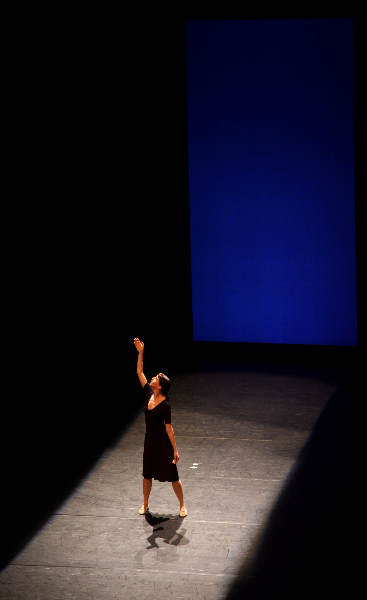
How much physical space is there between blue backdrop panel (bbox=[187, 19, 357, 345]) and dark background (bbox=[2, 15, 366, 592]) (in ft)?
1.56

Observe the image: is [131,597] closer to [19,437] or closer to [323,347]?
[19,437]

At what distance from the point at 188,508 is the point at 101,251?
14.2 ft

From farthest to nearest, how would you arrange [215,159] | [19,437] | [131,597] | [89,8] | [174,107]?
[215,159] < [174,107] < [89,8] < [19,437] < [131,597]

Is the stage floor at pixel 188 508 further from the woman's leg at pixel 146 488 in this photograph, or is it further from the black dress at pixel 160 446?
the black dress at pixel 160 446

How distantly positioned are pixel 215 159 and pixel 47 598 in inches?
283

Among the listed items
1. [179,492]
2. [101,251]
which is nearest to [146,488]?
[179,492]

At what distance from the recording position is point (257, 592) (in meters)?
6.60

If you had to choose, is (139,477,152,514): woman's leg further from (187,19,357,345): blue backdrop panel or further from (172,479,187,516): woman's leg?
(187,19,357,345): blue backdrop panel

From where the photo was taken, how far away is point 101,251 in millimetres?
11586

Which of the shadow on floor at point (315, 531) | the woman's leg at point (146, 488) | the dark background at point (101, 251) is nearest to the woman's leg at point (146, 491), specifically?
the woman's leg at point (146, 488)

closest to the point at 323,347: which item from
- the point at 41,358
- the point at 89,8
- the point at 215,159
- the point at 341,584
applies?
the point at 215,159

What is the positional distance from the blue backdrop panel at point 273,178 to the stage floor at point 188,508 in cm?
167

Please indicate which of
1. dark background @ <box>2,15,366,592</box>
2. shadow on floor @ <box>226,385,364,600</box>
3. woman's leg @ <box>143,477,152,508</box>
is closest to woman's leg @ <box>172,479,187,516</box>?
woman's leg @ <box>143,477,152,508</box>

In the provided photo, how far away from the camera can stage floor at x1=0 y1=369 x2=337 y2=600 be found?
6773 millimetres
